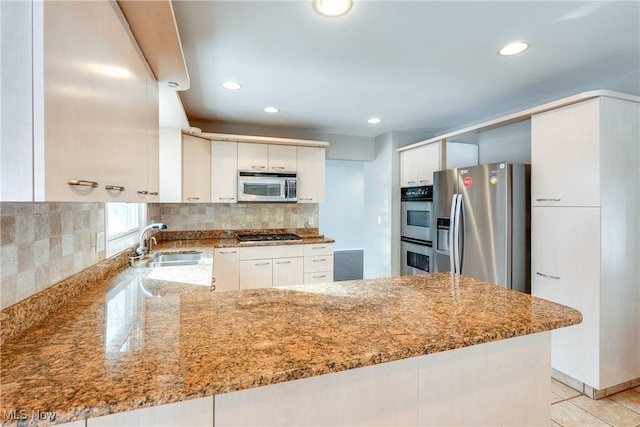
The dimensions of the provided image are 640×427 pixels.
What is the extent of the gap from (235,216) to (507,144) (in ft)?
11.2

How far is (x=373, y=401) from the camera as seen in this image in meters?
0.88

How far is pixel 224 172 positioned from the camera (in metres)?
3.52

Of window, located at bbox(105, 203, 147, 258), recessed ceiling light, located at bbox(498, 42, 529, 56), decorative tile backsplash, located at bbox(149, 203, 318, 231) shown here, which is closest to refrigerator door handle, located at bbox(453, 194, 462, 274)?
recessed ceiling light, located at bbox(498, 42, 529, 56)

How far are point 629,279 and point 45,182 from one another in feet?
10.7

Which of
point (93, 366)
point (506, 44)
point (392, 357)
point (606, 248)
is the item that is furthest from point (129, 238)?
point (606, 248)

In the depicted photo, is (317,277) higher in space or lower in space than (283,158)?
lower

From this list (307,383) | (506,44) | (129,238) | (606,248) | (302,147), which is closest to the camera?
(307,383)

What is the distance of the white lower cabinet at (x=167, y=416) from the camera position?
26.8 inches

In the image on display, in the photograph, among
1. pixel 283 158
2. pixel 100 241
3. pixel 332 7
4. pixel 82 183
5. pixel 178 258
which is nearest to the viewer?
pixel 82 183

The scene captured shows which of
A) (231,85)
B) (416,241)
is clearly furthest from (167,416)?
(416,241)

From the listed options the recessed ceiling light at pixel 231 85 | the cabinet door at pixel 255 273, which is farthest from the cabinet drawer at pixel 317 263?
the recessed ceiling light at pixel 231 85

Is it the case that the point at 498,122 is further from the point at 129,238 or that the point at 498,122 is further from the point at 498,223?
the point at 129,238

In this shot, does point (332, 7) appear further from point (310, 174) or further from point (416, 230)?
point (416, 230)

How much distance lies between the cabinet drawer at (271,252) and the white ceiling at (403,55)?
1525 millimetres
